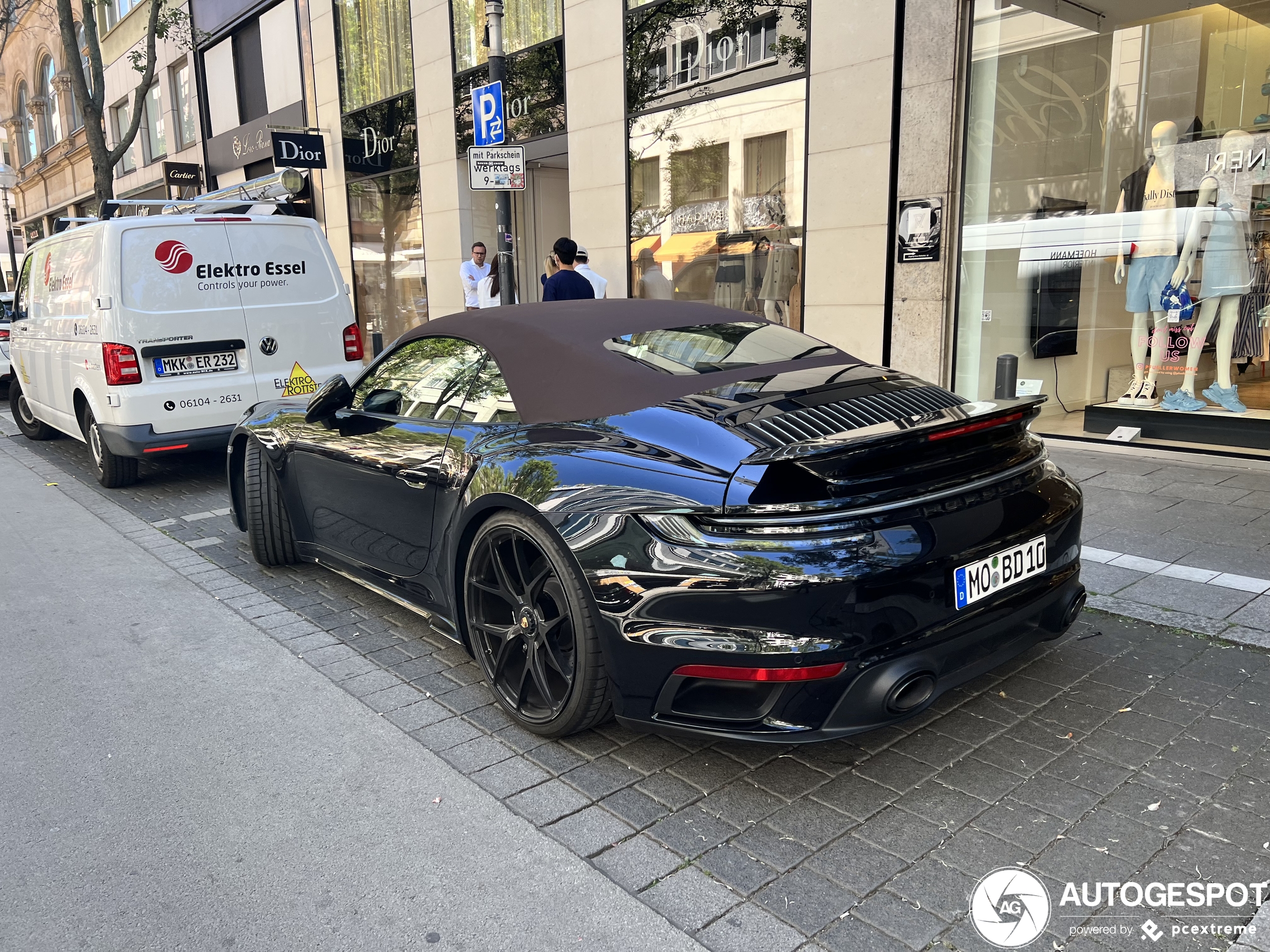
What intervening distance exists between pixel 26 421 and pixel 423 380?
341 inches

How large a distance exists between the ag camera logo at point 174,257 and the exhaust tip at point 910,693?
651 centimetres

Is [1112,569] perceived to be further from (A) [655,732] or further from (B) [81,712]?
(B) [81,712]

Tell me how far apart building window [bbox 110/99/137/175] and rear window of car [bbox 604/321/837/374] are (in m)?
27.4

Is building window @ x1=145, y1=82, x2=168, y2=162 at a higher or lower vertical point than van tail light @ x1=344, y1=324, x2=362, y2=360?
higher

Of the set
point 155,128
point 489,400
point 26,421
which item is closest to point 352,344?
point 489,400

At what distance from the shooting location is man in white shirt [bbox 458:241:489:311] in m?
12.6

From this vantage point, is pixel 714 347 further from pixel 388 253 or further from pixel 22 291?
pixel 388 253

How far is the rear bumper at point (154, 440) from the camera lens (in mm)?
7059

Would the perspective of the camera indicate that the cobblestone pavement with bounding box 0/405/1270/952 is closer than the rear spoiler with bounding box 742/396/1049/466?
Yes

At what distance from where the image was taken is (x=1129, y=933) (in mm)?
2215

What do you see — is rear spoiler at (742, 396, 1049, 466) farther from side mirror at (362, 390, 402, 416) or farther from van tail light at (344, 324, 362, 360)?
van tail light at (344, 324, 362, 360)

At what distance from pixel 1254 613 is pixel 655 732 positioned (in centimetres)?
294

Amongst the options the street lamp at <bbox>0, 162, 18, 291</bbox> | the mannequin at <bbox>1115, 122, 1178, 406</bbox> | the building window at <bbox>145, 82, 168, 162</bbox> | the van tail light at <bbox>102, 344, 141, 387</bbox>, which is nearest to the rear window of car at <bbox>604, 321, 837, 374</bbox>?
the van tail light at <bbox>102, 344, 141, 387</bbox>

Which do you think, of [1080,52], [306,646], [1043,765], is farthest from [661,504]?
[1080,52]
